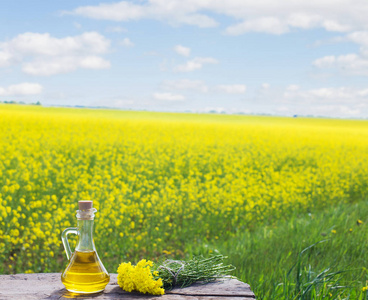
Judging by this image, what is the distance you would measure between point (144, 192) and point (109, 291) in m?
5.60

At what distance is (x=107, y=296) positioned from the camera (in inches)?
67.9

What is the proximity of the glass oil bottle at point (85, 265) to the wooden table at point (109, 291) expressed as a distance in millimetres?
39

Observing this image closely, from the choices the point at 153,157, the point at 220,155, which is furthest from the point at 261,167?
the point at 153,157

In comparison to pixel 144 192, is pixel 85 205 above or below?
above

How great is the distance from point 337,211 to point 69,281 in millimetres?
5327

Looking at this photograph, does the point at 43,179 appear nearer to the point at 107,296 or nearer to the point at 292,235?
the point at 292,235

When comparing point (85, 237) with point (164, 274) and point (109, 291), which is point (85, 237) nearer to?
point (109, 291)

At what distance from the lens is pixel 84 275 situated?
1705mm

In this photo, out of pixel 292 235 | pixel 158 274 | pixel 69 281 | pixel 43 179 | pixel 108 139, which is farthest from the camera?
pixel 108 139

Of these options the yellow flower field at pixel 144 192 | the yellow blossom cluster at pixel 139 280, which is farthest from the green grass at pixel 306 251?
the yellow blossom cluster at pixel 139 280

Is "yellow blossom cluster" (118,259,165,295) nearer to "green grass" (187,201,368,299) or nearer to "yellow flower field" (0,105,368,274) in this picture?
"green grass" (187,201,368,299)

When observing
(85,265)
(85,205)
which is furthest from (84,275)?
(85,205)

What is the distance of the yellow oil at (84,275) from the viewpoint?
1.71m

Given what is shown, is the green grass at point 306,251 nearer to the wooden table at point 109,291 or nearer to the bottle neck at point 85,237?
the wooden table at point 109,291
